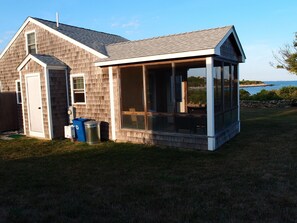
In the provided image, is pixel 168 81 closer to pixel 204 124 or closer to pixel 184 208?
pixel 204 124

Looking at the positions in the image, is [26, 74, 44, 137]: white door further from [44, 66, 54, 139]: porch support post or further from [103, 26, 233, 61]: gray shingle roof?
[103, 26, 233, 61]: gray shingle roof

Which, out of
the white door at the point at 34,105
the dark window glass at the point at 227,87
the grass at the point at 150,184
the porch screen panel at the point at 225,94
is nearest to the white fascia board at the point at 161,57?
the porch screen panel at the point at 225,94

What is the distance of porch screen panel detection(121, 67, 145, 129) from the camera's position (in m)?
9.36

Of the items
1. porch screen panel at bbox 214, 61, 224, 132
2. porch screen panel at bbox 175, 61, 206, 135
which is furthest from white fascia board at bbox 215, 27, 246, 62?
porch screen panel at bbox 175, 61, 206, 135

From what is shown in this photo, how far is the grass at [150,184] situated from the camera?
408 cm

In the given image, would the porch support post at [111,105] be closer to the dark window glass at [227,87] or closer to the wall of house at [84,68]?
the wall of house at [84,68]

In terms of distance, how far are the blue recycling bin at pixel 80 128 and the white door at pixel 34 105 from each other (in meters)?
1.76

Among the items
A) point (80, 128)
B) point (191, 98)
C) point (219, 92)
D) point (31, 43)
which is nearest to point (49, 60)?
point (31, 43)

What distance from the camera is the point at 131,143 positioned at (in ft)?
30.7

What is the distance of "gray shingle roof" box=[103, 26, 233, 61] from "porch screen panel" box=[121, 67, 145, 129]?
2.65 feet

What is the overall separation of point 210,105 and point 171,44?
2.54 meters

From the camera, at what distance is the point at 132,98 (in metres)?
10.9

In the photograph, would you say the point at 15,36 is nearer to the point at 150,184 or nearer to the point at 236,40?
the point at 236,40

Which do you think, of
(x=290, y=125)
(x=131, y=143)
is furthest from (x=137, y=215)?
(x=290, y=125)
